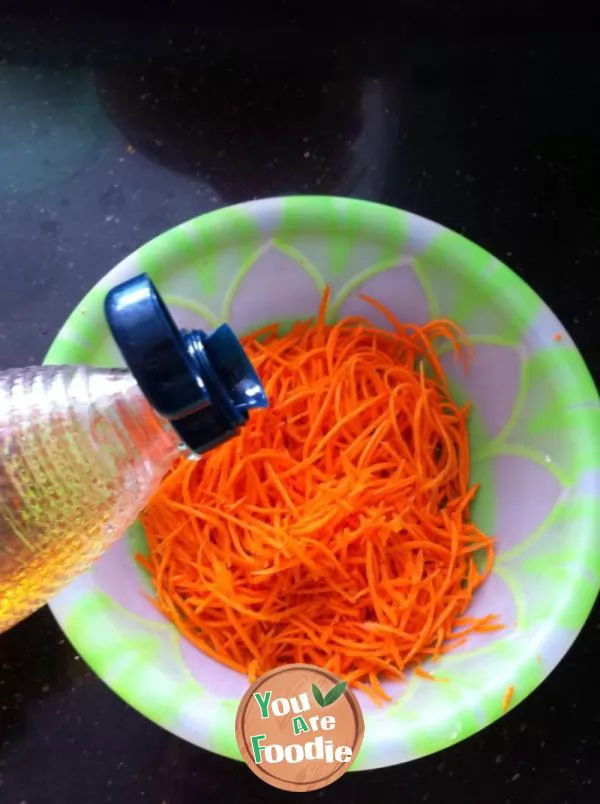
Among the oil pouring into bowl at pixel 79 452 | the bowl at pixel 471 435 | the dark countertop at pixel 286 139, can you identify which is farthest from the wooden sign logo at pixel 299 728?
the dark countertop at pixel 286 139

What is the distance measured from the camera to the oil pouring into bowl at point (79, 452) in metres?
0.54

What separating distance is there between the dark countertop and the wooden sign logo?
34cm

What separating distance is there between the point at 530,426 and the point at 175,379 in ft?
1.35

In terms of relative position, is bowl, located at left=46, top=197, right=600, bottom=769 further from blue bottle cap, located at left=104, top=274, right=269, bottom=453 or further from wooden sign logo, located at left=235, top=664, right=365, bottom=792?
blue bottle cap, located at left=104, top=274, right=269, bottom=453

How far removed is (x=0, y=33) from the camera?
1.05m

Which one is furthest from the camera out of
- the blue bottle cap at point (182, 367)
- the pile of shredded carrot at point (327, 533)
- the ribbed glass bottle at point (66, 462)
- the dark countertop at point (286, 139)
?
the dark countertop at point (286, 139)

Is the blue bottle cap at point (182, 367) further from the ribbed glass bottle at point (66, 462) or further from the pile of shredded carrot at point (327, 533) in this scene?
the pile of shredded carrot at point (327, 533)

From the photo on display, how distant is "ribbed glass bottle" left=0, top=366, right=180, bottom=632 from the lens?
0.61 meters

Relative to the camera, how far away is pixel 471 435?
2.80 ft

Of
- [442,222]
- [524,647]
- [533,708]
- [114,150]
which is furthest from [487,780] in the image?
[114,150]

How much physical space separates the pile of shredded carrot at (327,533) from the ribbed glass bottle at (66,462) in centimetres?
12

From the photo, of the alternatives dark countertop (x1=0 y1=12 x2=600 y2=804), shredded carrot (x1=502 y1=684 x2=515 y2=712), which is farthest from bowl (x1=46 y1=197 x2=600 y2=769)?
dark countertop (x1=0 y1=12 x2=600 y2=804)

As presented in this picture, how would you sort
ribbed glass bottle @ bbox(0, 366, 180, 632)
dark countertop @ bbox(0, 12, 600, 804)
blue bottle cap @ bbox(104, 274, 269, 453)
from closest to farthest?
1. blue bottle cap @ bbox(104, 274, 269, 453)
2. ribbed glass bottle @ bbox(0, 366, 180, 632)
3. dark countertop @ bbox(0, 12, 600, 804)

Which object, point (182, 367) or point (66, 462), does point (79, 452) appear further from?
point (182, 367)
